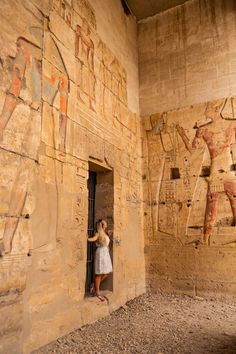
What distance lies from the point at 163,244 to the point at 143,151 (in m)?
2.14

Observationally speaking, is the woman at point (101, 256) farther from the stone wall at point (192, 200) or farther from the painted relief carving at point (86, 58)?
the painted relief carving at point (86, 58)

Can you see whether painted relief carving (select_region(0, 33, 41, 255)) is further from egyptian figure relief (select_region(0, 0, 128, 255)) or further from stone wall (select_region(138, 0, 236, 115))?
stone wall (select_region(138, 0, 236, 115))

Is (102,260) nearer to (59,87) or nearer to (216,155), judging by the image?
(59,87)

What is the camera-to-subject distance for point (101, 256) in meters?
4.63

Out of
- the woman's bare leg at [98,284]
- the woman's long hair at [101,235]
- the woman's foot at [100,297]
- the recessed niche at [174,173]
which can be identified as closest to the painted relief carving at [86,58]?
the woman's long hair at [101,235]

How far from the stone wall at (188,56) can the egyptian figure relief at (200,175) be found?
1.50ft

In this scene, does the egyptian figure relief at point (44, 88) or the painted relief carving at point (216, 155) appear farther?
the painted relief carving at point (216, 155)

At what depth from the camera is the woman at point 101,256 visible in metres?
4.60

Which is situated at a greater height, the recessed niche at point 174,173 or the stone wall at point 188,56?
the stone wall at point 188,56

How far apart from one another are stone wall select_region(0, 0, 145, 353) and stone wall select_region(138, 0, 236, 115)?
1757 millimetres

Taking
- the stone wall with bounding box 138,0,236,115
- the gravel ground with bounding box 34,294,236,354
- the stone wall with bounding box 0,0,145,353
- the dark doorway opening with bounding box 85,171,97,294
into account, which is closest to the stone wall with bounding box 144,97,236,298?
the stone wall with bounding box 138,0,236,115

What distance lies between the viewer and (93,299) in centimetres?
441

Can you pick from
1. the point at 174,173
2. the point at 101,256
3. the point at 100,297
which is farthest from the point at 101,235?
the point at 174,173

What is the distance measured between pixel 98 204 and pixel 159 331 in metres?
2.29
